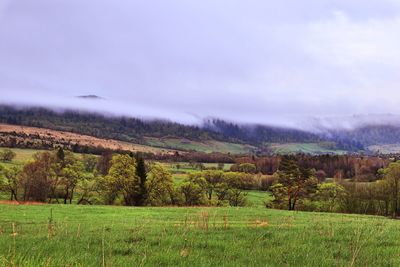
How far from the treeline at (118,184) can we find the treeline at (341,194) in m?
20.2

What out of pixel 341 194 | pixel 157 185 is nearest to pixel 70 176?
pixel 157 185

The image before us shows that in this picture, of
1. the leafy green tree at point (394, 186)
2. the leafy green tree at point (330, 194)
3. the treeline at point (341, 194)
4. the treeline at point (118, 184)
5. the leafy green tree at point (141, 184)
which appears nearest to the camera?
the leafy green tree at point (394, 186)

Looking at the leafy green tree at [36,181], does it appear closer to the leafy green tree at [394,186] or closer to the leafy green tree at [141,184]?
the leafy green tree at [141,184]

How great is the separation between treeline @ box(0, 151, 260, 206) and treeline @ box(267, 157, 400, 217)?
20194mm

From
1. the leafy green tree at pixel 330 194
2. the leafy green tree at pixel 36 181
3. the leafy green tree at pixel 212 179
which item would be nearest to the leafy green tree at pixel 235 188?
the leafy green tree at pixel 212 179

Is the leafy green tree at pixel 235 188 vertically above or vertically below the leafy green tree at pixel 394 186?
below

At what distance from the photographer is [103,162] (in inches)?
6309

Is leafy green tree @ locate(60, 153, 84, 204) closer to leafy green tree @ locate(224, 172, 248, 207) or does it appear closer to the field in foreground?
leafy green tree @ locate(224, 172, 248, 207)

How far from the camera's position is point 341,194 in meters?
92.8

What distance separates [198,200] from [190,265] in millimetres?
95493

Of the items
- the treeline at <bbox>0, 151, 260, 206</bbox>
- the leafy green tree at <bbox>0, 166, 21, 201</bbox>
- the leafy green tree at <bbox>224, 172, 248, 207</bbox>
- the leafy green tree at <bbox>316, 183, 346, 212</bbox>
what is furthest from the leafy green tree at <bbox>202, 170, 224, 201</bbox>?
the leafy green tree at <bbox>0, 166, 21, 201</bbox>

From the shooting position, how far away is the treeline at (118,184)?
89250 millimetres

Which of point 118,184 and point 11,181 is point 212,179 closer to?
point 118,184

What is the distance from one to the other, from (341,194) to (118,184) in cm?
5280
